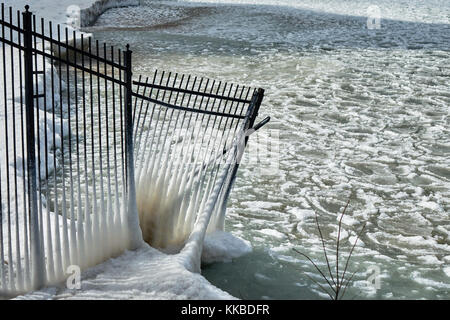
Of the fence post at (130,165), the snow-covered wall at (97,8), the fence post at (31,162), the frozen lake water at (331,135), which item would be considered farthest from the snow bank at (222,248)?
the snow-covered wall at (97,8)

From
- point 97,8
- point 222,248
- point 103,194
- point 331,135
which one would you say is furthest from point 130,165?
point 97,8

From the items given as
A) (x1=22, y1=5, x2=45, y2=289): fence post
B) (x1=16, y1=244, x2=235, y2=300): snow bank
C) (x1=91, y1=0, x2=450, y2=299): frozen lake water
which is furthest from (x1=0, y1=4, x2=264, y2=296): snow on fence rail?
(x1=91, y1=0, x2=450, y2=299): frozen lake water

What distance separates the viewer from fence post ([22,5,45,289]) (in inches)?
143

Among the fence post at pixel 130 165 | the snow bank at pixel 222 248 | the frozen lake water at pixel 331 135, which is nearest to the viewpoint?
the fence post at pixel 130 165

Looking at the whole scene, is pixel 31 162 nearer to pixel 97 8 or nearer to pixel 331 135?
pixel 331 135

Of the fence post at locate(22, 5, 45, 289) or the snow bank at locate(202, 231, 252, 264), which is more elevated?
the fence post at locate(22, 5, 45, 289)

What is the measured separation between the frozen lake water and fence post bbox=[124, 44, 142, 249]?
867 millimetres

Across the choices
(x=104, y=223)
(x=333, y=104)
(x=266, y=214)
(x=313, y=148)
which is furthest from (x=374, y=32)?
(x=104, y=223)

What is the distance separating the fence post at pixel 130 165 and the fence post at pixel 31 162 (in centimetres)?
68

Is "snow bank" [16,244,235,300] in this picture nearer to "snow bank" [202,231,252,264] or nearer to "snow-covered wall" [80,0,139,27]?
"snow bank" [202,231,252,264]

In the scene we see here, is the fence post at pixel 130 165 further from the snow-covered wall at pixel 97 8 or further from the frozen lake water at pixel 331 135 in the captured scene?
the snow-covered wall at pixel 97 8

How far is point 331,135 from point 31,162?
19.7ft

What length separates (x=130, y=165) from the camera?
170 inches

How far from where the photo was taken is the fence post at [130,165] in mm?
4188
